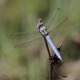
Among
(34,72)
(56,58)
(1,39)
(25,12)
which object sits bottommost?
(56,58)

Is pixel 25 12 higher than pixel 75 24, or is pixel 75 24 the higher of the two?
pixel 25 12

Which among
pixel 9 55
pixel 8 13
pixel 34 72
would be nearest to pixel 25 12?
pixel 8 13

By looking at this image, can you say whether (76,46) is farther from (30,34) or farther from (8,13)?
(8,13)

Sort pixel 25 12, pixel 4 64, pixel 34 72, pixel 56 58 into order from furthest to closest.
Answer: pixel 25 12 < pixel 4 64 < pixel 34 72 < pixel 56 58

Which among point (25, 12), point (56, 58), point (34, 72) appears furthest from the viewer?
point (25, 12)

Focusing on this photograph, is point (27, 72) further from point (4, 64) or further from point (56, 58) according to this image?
point (56, 58)

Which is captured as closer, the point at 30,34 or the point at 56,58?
the point at 56,58

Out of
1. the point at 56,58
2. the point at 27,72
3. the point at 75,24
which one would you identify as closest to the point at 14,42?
the point at 27,72
